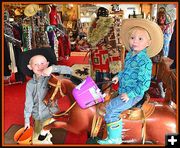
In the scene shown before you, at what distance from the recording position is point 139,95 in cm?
275

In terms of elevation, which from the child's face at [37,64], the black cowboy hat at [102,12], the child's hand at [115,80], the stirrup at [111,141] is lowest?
the stirrup at [111,141]

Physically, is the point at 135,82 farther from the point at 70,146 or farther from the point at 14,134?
the point at 14,134

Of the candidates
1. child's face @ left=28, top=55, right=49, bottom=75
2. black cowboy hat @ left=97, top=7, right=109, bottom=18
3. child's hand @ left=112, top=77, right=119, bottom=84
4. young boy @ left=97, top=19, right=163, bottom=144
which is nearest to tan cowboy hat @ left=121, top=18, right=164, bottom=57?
young boy @ left=97, top=19, right=163, bottom=144

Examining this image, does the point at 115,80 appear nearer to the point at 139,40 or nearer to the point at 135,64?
the point at 135,64

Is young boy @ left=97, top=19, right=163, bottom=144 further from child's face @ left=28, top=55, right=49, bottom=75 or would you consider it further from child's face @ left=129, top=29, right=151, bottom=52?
child's face @ left=28, top=55, right=49, bottom=75

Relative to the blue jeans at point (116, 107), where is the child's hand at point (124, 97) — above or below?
above

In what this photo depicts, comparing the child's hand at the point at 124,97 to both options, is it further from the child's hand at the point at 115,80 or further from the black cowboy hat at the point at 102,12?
the black cowboy hat at the point at 102,12

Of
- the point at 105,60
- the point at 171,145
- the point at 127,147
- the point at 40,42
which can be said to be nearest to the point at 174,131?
the point at 127,147

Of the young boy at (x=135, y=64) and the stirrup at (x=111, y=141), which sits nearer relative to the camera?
the young boy at (x=135, y=64)

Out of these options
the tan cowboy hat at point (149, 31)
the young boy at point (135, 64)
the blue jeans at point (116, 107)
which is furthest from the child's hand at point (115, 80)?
the tan cowboy hat at point (149, 31)

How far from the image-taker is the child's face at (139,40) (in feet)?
8.86

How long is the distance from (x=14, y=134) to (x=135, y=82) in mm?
994

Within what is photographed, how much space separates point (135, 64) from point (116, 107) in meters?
0.35

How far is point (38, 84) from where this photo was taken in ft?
9.24
